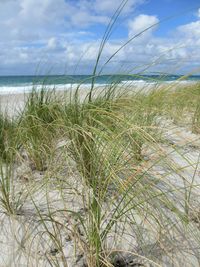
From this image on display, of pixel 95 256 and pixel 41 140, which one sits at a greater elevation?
pixel 41 140

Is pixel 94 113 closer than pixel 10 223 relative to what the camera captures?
No

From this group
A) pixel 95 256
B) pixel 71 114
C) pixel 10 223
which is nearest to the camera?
pixel 95 256

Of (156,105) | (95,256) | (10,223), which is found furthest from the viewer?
(156,105)

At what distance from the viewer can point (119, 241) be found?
125 cm

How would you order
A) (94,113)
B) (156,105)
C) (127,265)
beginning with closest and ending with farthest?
1. (127,265)
2. (94,113)
3. (156,105)

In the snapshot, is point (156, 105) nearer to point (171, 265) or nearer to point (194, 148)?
point (194, 148)

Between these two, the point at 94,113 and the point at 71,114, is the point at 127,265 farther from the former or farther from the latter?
the point at 71,114

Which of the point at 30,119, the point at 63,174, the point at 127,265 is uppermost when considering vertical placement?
the point at 30,119

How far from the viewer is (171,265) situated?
1183mm

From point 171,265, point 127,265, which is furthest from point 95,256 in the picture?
point 171,265

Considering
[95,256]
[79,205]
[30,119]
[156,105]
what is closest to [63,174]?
[79,205]

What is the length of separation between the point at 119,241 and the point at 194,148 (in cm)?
135

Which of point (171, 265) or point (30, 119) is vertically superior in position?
point (30, 119)

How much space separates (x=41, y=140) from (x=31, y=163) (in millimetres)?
163
